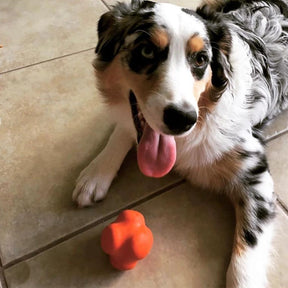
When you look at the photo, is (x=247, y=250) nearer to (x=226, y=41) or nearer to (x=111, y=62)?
(x=226, y=41)

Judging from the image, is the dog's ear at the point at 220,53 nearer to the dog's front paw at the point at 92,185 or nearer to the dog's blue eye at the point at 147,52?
the dog's blue eye at the point at 147,52

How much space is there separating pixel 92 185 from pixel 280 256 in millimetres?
1035

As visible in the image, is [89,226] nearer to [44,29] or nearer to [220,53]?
[220,53]

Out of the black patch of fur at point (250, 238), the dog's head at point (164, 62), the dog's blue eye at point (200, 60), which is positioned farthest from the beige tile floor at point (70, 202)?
the dog's blue eye at point (200, 60)

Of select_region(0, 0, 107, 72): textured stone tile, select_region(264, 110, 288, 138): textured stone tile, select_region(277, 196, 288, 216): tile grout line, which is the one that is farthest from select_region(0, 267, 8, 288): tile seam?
select_region(264, 110, 288, 138): textured stone tile

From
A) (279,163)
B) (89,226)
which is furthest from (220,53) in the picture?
(89,226)

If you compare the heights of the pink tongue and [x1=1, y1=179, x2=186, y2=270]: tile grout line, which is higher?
the pink tongue

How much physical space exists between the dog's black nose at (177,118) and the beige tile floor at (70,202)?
661 millimetres

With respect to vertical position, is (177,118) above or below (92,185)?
above

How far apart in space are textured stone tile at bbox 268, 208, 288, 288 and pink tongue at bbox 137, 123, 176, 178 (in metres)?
0.70

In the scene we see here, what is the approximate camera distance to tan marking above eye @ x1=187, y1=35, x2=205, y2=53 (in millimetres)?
1520

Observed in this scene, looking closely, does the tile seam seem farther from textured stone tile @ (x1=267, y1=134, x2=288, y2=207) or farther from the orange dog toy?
textured stone tile @ (x1=267, y1=134, x2=288, y2=207)

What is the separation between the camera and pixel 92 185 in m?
1.99

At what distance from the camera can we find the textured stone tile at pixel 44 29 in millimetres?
2832
